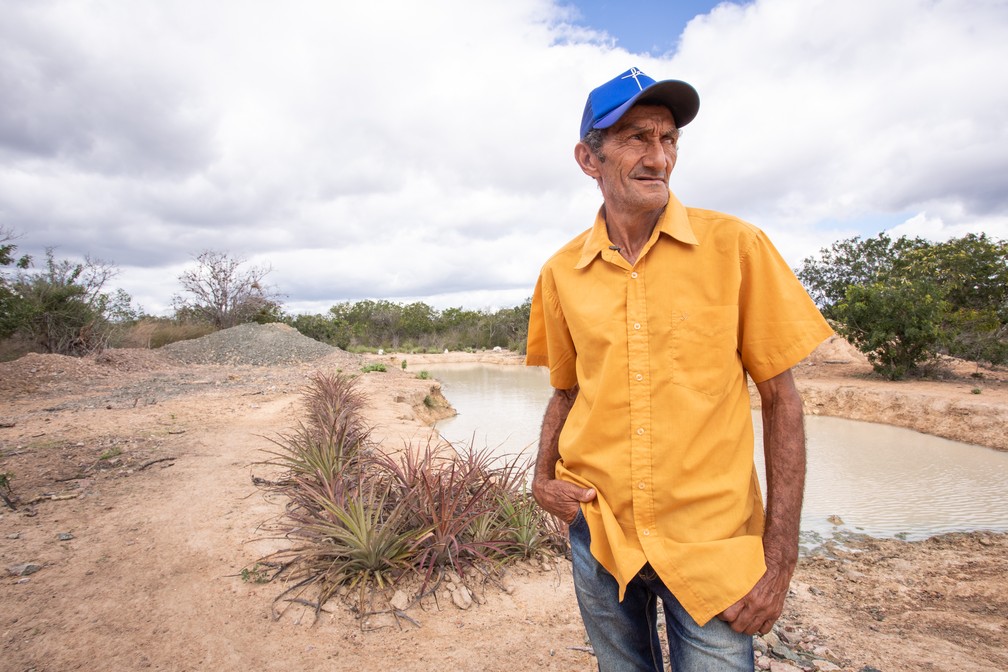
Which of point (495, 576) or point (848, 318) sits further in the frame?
point (848, 318)

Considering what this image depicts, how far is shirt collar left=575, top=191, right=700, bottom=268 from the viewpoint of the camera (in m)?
1.07

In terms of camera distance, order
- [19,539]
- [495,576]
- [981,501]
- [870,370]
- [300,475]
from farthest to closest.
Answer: [870,370]
[981,501]
[300,475]
[19,539]
[495,576]

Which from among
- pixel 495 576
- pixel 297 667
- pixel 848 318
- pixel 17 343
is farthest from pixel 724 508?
pixel 17 343

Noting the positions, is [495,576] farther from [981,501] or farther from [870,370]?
[870,370]

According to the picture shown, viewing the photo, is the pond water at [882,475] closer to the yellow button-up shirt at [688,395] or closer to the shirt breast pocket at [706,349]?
the yellow button-up shirt at [688,395]

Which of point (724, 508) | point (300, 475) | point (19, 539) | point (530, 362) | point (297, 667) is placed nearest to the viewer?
point (724, 508)

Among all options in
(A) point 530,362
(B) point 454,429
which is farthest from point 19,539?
(B) point 454,429

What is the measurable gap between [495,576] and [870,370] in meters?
13.4

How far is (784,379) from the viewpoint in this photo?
1.04 metres

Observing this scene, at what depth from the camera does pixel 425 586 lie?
2.64 meters

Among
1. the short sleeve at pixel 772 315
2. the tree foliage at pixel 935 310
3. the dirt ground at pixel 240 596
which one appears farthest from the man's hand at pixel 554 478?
the tree foliage at pixel 935 310

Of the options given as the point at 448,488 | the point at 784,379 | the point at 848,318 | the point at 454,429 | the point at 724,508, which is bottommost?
the point at 454,429

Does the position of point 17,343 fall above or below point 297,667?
above

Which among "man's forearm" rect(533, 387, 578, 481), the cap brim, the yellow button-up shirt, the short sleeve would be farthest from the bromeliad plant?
the cap brim
